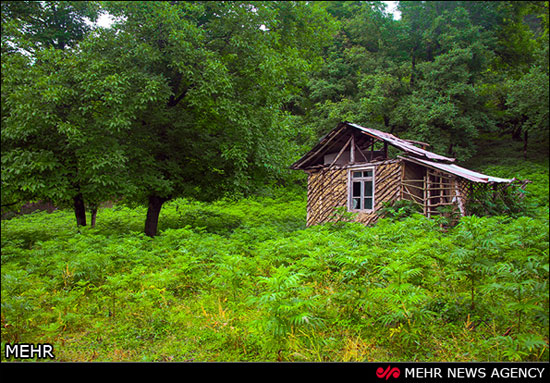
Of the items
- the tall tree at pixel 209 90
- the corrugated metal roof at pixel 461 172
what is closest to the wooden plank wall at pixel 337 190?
the corrugated metal roof at pixel 461 172

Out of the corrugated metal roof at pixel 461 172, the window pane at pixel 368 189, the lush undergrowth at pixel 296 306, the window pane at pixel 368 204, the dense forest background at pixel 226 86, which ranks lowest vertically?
the lush undergrowth at pixel 296 306

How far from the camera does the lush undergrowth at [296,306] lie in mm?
2377

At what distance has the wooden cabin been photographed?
10922mm

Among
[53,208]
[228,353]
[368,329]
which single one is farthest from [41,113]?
[368,329]

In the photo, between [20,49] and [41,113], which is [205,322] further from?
[41,113]

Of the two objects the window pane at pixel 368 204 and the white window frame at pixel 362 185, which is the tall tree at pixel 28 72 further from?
the window pane at pixel 368 204

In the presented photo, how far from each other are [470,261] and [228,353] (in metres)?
2.38
